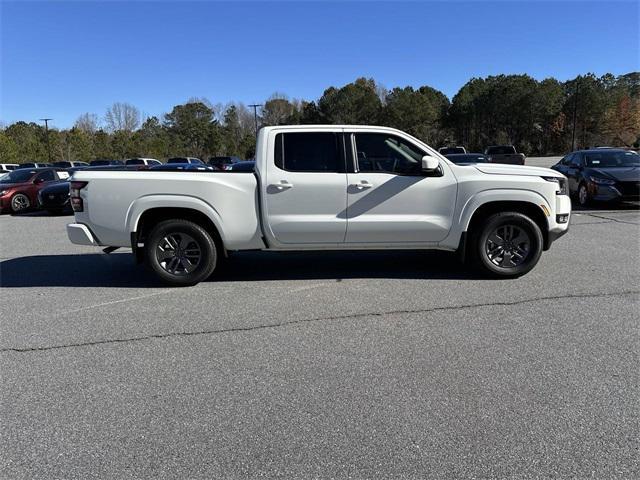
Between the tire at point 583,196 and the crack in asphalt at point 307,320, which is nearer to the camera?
the crack in asphalt at point 307,320

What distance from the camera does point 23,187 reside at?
16.4m

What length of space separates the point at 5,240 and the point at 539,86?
7574 centimetres

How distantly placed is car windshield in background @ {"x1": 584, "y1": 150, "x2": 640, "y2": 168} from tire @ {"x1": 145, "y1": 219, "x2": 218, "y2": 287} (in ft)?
39.8

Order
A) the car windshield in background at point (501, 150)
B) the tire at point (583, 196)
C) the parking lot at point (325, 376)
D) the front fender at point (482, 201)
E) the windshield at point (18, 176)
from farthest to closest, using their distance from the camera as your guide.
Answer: the car windshield in background at point (501, 150) → the windshield at point (18, 176) → the tire at point (583, 196) → the front fender at point (482, 201) → the parking lot at point (325, 376)

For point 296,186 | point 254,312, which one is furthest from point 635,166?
point 254,312

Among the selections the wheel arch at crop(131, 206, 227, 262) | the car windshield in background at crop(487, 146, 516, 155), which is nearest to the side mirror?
the wheel arch at crop(131, 206, 227, 262)


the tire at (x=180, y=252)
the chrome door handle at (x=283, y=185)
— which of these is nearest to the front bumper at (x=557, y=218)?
the chrome door handle at (x=283, y=185)

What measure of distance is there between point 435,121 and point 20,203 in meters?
65.7

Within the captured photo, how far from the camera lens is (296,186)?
19.3ft

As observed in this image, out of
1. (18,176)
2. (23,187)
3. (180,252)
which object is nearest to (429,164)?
(180,252)

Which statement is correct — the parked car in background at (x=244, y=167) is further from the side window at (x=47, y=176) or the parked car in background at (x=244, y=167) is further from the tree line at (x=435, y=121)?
the tree line at (x=435, y=121)

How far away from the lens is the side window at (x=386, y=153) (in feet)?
19.9

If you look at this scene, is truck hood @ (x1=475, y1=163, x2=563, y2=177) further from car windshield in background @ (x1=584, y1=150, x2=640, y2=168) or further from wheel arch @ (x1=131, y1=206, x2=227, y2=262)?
car windshield in background @ (x1=584, y1=150, x2=640, y2=168)

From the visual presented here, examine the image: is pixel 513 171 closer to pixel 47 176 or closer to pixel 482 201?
pixel 482 201
